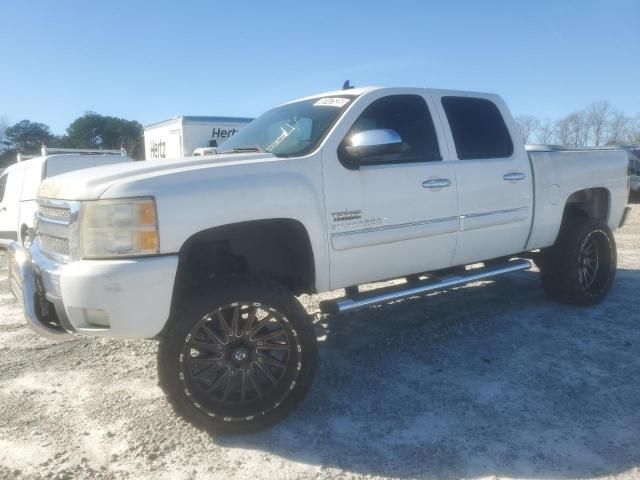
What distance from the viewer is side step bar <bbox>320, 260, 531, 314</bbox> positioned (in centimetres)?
356

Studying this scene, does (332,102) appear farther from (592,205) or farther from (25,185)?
(25,185)

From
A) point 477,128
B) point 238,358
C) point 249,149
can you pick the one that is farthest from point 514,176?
point 238,358

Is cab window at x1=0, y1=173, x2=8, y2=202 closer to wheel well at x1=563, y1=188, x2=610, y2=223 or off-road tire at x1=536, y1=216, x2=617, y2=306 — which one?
off-road tire at x1=536, y1=216, x2=617, y2=306

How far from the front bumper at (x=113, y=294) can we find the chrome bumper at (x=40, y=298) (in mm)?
14

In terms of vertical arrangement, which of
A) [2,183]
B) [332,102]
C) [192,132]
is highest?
[192,132]

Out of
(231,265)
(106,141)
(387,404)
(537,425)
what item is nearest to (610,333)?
(537,425)

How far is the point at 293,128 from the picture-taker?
392cm

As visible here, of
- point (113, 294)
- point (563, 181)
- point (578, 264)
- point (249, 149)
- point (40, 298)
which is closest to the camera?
point (113, 294)

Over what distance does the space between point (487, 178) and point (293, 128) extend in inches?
64.2

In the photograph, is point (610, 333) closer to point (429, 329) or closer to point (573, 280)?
point (573, 280)

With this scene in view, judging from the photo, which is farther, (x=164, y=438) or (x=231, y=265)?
(x=231, y=265)

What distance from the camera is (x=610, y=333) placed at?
4.54 meters

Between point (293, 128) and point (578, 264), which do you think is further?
point (578, 264)

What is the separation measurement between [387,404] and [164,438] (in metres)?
1.38
